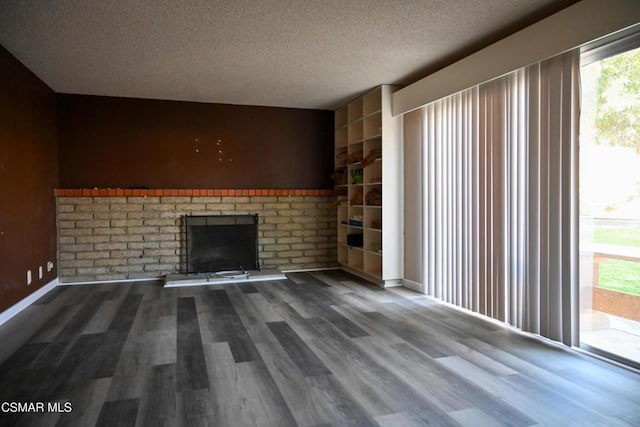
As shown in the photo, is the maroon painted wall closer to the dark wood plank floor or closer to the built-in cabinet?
the dark wood plank floor

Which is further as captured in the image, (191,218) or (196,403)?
(191,218)

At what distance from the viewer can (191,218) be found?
5820 millimetres

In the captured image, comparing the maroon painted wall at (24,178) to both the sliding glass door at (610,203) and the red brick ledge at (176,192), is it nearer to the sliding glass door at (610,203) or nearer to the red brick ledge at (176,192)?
the red brick ledge at (176,192)

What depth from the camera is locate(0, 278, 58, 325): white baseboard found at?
3697mm

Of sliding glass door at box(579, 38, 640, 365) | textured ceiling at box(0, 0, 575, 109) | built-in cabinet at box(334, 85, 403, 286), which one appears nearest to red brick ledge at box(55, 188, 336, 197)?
built-in cabinet at box(334, 85, 403, 286)

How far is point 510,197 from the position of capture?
3379 millimetres

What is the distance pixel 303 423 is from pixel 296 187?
462 cm

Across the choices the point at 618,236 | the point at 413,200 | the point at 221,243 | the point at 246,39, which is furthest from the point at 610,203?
the point at 221,243

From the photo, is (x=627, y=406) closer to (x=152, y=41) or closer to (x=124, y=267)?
(x=152, y=41)

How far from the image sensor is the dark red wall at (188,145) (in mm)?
5526

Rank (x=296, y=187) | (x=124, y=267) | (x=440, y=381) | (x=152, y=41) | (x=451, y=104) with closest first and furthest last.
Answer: (x=440, y=381) < (x=152, y=41) < (x=451, y=104) < (x=124, y=267) < (x=296, y=187)

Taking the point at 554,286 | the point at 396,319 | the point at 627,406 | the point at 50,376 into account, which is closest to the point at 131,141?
the point at 50,376

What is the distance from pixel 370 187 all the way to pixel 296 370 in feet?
10.8

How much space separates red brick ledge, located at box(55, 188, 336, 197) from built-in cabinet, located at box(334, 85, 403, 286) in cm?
60
